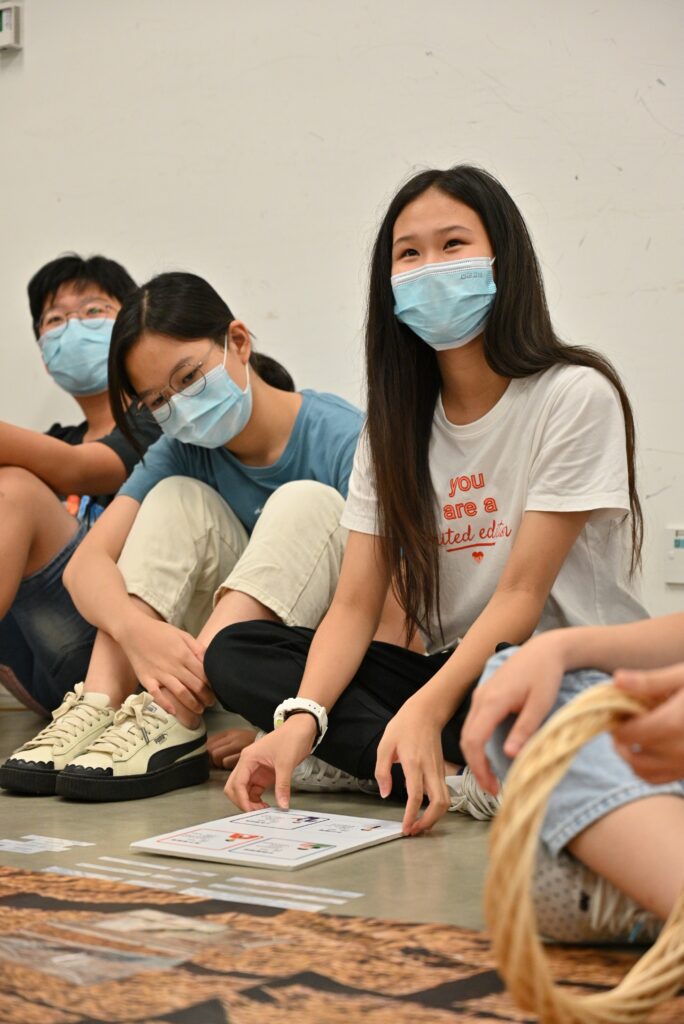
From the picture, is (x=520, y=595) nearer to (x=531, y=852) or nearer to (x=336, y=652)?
(x=336, y=652)

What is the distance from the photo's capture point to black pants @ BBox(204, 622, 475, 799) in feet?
4.89

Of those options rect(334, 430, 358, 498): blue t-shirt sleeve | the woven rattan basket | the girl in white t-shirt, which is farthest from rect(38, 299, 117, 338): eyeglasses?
the woven rattan basket

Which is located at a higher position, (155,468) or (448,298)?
(448,298)

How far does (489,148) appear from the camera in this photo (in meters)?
2.31

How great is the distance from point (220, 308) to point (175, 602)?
18.6 inches

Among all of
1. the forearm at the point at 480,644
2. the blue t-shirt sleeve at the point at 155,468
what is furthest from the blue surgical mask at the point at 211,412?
the forearm at the point at 480,644

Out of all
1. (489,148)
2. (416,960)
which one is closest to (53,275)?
(489,148)

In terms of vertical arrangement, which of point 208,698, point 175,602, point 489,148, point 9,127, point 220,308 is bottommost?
point 208,698

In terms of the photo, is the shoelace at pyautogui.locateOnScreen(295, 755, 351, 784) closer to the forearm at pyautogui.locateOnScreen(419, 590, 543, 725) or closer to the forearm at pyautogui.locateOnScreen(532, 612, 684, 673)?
the forearm at pyautogui.locateOnScreen(419, 590, 543, 725)

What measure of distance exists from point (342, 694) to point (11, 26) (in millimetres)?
2250

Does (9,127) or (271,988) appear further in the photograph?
(9,127)

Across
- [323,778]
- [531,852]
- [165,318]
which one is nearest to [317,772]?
[323,778]

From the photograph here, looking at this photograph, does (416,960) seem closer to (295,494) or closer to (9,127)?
(295,494)

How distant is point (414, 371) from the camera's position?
5.15 feet
